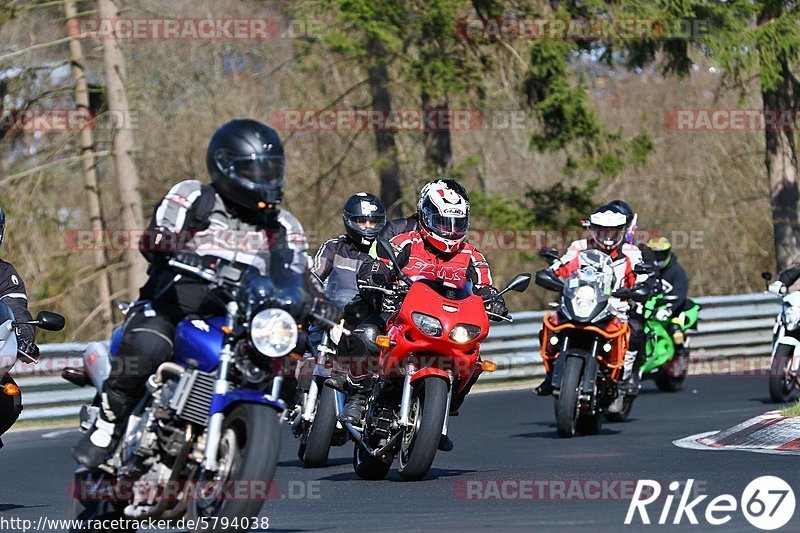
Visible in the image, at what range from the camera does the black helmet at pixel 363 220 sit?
13055 millimetres

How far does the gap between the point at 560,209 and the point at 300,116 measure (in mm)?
5318

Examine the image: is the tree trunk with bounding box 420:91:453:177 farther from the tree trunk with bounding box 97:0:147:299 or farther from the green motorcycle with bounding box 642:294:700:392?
the green motorcycle with bounding box 642:294:700:392

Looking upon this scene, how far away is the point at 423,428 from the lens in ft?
33.2

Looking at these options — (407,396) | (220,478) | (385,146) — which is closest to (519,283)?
(407,396)

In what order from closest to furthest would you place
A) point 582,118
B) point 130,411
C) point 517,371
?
point 130,411 → point 517,371 → point 582,118

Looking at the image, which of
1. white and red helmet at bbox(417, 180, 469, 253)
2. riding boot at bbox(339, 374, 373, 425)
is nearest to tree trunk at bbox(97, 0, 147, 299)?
riding boot at bbox(339, 374, 373, 425)

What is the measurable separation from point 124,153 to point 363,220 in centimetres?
1565

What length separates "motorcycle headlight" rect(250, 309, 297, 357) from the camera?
666cm

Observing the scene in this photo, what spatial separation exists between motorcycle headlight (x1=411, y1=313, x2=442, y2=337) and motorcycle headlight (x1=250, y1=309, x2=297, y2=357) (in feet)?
11.8

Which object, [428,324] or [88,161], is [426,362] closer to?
[428,324]

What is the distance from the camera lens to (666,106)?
140 ft

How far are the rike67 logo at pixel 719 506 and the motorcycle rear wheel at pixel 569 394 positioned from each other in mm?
4266

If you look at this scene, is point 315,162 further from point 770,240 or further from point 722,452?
point 722,452

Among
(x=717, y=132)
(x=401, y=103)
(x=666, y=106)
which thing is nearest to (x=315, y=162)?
(x=401, y=103)
